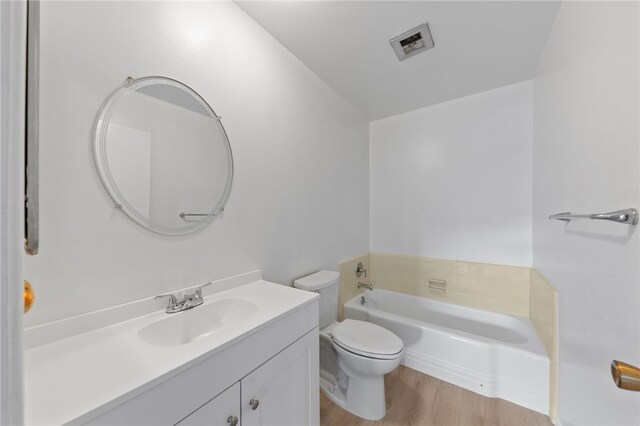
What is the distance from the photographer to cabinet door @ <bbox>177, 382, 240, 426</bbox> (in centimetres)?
67

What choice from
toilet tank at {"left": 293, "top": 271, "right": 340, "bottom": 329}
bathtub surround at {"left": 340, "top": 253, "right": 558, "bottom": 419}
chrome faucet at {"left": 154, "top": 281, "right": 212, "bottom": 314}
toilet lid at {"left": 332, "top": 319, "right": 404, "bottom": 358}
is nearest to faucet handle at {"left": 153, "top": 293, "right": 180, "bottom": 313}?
chrome faucet at {"left": 154, "top": 281, "right": 212, "bottom": 314}

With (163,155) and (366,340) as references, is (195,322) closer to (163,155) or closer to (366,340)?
(163,155)

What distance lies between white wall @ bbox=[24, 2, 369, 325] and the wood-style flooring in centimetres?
88

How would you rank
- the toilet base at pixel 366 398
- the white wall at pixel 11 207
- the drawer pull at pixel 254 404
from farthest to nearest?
1. the toilet base at pixel 366 398
2. the drawer pull at pixel 254 404
3. the white wall at pixel 11 207

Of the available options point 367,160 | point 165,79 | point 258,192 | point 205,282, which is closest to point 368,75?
point 367,160

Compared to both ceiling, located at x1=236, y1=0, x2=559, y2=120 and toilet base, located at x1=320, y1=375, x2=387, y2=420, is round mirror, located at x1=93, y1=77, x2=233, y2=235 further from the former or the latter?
toilet base, located at x1=320, y1=375, x2=387, y2=420

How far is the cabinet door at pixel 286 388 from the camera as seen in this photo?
0.83m

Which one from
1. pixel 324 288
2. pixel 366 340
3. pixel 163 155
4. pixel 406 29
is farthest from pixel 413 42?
pixel 366 340

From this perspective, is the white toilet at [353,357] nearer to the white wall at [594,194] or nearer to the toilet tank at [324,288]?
the toilet tank at [324,288]

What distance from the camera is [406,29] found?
143cm

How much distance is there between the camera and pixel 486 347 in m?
1.59

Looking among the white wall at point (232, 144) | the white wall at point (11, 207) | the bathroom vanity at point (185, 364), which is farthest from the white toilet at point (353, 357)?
the white wall at point (11, 207)

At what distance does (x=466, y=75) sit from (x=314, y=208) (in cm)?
160

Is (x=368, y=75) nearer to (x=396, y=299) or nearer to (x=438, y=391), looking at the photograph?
(x=396, y=299)
